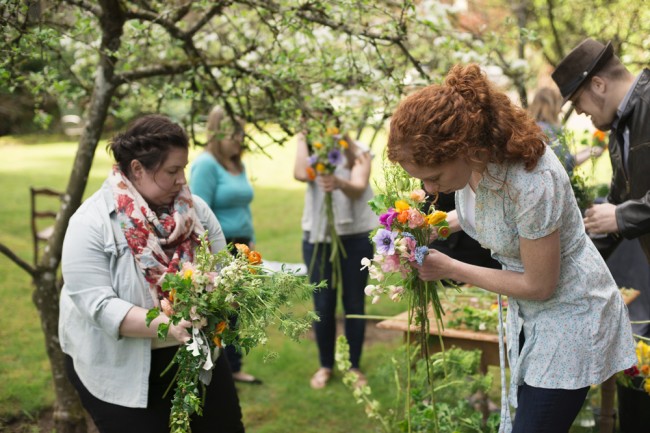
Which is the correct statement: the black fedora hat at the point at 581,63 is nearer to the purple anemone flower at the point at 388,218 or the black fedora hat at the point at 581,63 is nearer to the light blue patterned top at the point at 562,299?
the light blue patterned top at the point at 562,299

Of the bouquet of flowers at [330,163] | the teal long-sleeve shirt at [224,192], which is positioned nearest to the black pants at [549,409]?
the bouquet of flowers at [330,163]

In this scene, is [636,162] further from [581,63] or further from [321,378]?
[321,378]

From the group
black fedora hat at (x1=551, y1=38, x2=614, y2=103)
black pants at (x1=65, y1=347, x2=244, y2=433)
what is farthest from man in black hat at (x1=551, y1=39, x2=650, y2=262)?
black pants at (x1=65, y1=347, x2=244, y2=433)

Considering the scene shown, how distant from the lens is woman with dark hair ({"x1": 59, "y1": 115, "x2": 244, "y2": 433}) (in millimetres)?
2645

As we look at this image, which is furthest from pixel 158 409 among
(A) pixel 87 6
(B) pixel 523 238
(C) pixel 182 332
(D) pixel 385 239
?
(A) pixel 87 6

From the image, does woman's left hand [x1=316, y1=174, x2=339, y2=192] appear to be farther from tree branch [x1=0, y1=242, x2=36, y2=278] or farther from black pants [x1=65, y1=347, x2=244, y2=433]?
black pants [x1=65, y1=347, x2=244, y2=433]

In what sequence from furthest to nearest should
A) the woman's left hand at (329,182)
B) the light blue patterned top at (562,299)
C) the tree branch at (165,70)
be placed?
the woman's left hand at (329,182), the tree branch at (165,70), the light blue patterned top at (562,299)

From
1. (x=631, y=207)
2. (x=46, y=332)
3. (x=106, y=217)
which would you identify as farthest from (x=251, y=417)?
(x=631, y=207)

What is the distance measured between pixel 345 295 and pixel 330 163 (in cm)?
104

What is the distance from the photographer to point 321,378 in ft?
17.3

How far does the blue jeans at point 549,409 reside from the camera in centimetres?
239

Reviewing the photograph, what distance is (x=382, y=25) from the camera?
384 centimetres

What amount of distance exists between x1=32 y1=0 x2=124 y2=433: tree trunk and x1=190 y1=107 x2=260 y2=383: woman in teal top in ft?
3.42

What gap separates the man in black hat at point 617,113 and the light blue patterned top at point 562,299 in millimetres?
861
